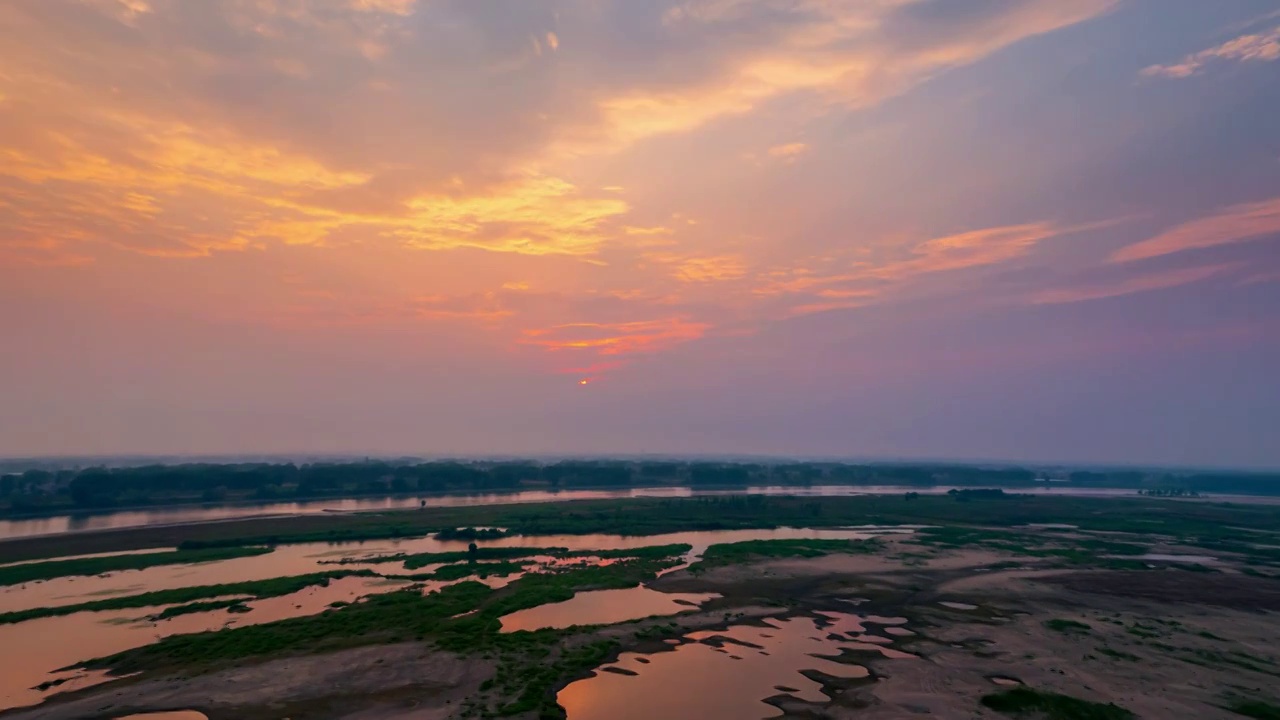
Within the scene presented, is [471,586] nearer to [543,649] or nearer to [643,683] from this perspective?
[543,649]

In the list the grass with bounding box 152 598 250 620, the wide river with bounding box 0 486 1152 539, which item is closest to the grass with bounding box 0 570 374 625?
the grass with bounding box 152 598 250 620

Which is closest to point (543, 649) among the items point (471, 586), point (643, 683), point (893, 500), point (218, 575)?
point (643, 683)

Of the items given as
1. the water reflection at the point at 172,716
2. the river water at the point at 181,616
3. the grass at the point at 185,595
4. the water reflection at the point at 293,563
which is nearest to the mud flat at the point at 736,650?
the water reflection at the point at 172,716

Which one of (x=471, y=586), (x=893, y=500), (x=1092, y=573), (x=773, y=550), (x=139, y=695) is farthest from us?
(x=893, y=500)

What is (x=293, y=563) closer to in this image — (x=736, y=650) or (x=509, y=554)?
(x=509, y=554)

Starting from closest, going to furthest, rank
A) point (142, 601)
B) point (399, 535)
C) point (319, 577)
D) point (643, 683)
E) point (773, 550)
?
point (643, 683), point (142, 601), point (319, 577), point (773, 550), point (399, 535)

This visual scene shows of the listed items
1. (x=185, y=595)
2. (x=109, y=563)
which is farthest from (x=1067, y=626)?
(x=109, y=563)

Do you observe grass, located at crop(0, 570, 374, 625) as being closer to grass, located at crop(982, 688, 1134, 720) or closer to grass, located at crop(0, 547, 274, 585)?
grass, located at crop(0, 547, 274, 585)
